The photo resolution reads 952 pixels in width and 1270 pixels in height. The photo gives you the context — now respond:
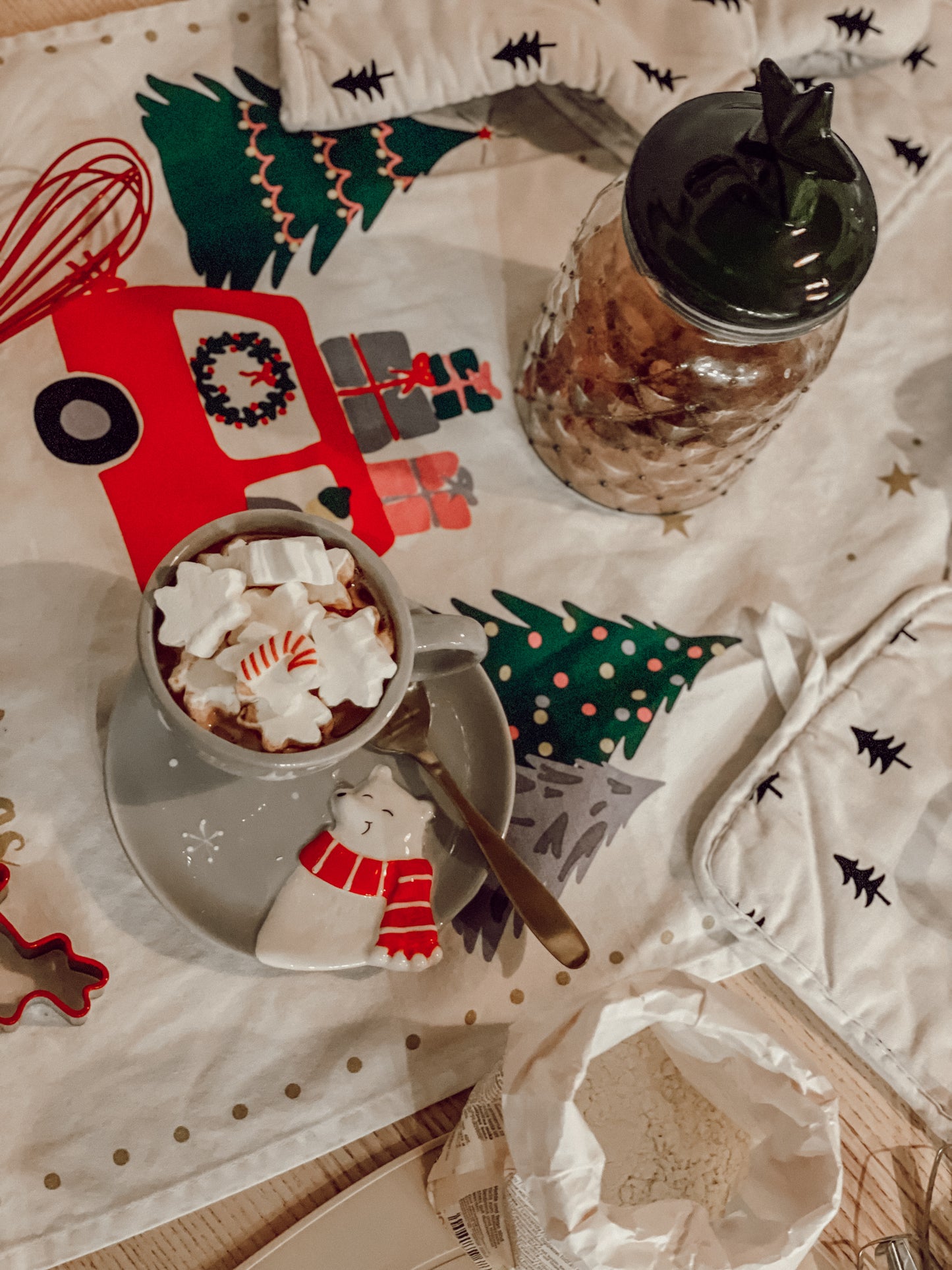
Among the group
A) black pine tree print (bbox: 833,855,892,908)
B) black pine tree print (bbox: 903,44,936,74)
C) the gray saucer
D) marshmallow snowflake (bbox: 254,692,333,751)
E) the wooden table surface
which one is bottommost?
the wooden table surface

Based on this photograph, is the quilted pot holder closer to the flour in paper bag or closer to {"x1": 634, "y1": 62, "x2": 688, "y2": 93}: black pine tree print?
the flour in paper bag

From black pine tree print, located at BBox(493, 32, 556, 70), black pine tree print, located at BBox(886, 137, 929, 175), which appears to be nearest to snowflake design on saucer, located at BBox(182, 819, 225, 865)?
black pine tree print, located at BBox(493, 32, 556, 70)

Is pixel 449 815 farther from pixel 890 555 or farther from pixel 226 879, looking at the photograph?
pixel 890 555

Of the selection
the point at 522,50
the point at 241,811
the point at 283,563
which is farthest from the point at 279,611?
the point at 522,50

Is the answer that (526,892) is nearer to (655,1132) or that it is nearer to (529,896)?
(529,896)

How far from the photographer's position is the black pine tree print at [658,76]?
677 millimetres

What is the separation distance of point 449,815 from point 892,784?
1.03ft

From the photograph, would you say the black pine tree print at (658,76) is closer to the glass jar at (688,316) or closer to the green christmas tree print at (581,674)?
the glass jar at (688,316)

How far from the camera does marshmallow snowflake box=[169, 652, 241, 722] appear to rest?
0.44 meters

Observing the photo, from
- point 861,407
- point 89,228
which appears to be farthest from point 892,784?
point 89,228

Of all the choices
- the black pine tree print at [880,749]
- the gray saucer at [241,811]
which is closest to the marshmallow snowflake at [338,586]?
the gray saucer at [241,811]

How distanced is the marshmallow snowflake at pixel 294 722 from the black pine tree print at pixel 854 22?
679 millimetres

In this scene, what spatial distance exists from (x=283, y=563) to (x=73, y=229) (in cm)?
36

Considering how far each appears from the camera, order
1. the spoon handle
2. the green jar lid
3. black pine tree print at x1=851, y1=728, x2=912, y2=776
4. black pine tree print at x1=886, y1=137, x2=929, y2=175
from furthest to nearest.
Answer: black pine tree print at x1=886, y1=137, x2=929, y2=175 → black pine tree print at x1=851, y1=728, x2=912, y2=776 → the spoon handle → the green jar lid
